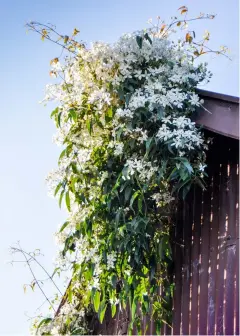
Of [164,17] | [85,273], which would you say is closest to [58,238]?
[85,273]

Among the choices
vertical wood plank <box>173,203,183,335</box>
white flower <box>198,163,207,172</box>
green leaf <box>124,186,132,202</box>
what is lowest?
vertical wood plank <box>173,203,183,335</box>

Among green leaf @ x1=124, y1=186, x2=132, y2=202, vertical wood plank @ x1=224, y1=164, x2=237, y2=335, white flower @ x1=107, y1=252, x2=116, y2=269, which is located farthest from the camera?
white flower @ x1=107, y1=252, x2=116, y2=269

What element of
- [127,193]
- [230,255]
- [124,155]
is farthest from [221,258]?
[124,155]

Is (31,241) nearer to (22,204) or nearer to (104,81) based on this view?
(22,204)

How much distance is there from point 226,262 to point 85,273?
947mm

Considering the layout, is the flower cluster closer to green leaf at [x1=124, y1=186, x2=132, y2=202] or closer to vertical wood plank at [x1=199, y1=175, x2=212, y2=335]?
green leaf at [x1=124, y1=186, x2=132, y2=202]

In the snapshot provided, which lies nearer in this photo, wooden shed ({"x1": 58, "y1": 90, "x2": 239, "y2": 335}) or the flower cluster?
A: wooden shed ({"x1": 58, "y1": 90, "x2": 239, "y2": 335})

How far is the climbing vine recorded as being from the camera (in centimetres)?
354

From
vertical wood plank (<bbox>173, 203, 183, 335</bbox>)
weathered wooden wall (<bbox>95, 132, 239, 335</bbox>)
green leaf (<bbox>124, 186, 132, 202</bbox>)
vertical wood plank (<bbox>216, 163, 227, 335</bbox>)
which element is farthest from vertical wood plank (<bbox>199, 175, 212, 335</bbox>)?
green leaf (<bbox>124, 186, 132, 202</bbox>)

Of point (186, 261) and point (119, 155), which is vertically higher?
point (119, 155)

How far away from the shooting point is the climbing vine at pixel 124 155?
11.6 feet

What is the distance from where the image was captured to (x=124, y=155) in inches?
145

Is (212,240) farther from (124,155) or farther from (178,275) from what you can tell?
(124,155)

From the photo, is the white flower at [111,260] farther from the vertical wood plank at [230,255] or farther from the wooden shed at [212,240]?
the vertical wood plank at [230,255]
